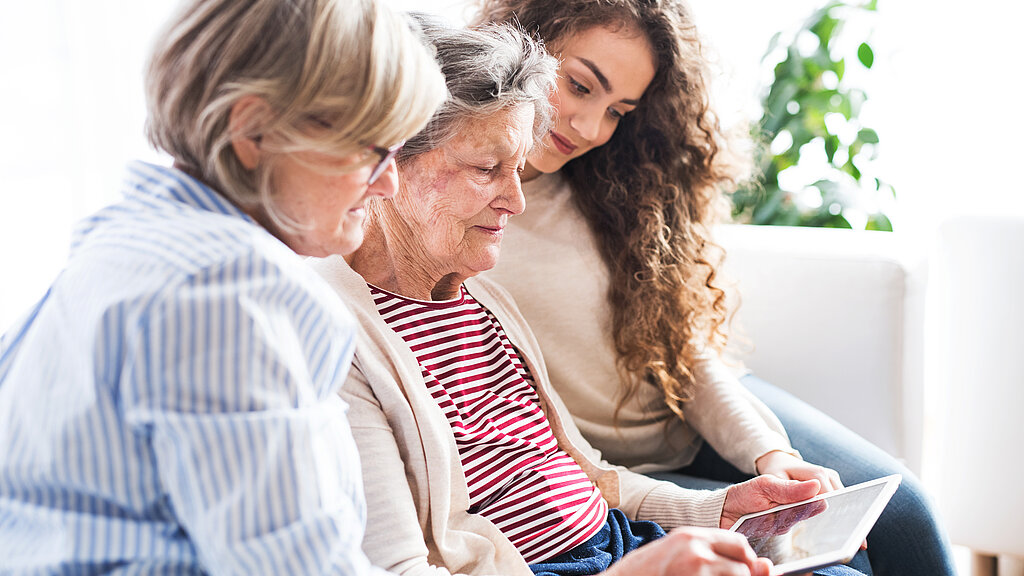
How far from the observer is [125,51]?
219cm

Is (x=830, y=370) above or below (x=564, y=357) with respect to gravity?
below

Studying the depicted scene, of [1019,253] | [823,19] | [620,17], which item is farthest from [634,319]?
[823,19]

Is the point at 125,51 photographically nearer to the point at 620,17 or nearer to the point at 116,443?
the point at 620,17

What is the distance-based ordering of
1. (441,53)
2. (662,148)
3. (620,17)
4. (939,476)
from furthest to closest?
(939,476)
(662,148)
(620,17)
(441,53)

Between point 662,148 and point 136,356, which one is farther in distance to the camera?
point 662,148

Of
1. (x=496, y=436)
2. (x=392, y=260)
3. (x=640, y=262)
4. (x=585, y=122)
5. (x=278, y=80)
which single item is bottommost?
(x=496, y=436)

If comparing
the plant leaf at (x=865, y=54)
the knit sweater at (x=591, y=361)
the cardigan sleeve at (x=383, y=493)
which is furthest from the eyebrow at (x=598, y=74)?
the plant leaf at (x=865, y=54)

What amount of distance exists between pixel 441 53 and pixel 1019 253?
1.19 metres

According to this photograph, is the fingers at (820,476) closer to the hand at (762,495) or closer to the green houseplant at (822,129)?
the hand at (762,495)

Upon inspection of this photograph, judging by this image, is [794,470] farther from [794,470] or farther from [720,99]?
[720,99]

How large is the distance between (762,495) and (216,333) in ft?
2.83

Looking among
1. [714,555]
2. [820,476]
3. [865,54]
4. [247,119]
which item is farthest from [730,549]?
[865,54]

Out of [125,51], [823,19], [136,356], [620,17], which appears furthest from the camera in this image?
[823,19]

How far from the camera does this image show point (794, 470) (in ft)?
4.20
